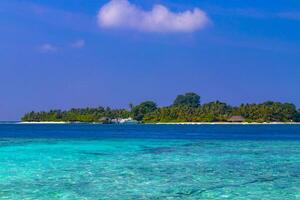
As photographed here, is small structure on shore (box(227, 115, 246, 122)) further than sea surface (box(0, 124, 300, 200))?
Yes

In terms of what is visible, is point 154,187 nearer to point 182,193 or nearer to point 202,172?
point 182,193

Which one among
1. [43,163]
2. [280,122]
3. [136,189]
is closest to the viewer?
[136,189]

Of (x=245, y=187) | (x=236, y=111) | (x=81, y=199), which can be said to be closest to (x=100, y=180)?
(x=81, y=199)

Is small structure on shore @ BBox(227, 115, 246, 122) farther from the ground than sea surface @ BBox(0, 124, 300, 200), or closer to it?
farther from the ground

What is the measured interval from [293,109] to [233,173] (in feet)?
575

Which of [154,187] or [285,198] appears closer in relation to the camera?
[285,198]

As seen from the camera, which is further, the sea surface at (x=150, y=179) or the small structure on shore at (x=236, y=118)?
the small structure on shore at (x=236, y=118)

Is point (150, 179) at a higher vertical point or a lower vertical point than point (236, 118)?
lower

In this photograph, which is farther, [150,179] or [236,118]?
[236,118]

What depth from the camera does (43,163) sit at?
2905 cm

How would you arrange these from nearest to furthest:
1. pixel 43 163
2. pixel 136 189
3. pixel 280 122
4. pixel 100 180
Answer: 1. pixel 136 189
2. pixel 100 180
3. pixel 43 163
4. pixel 280 122

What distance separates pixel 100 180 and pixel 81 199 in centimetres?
418

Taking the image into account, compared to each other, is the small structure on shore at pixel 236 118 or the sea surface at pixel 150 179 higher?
the small structure on shore at pixel 236 118

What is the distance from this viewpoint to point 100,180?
21531 mm
